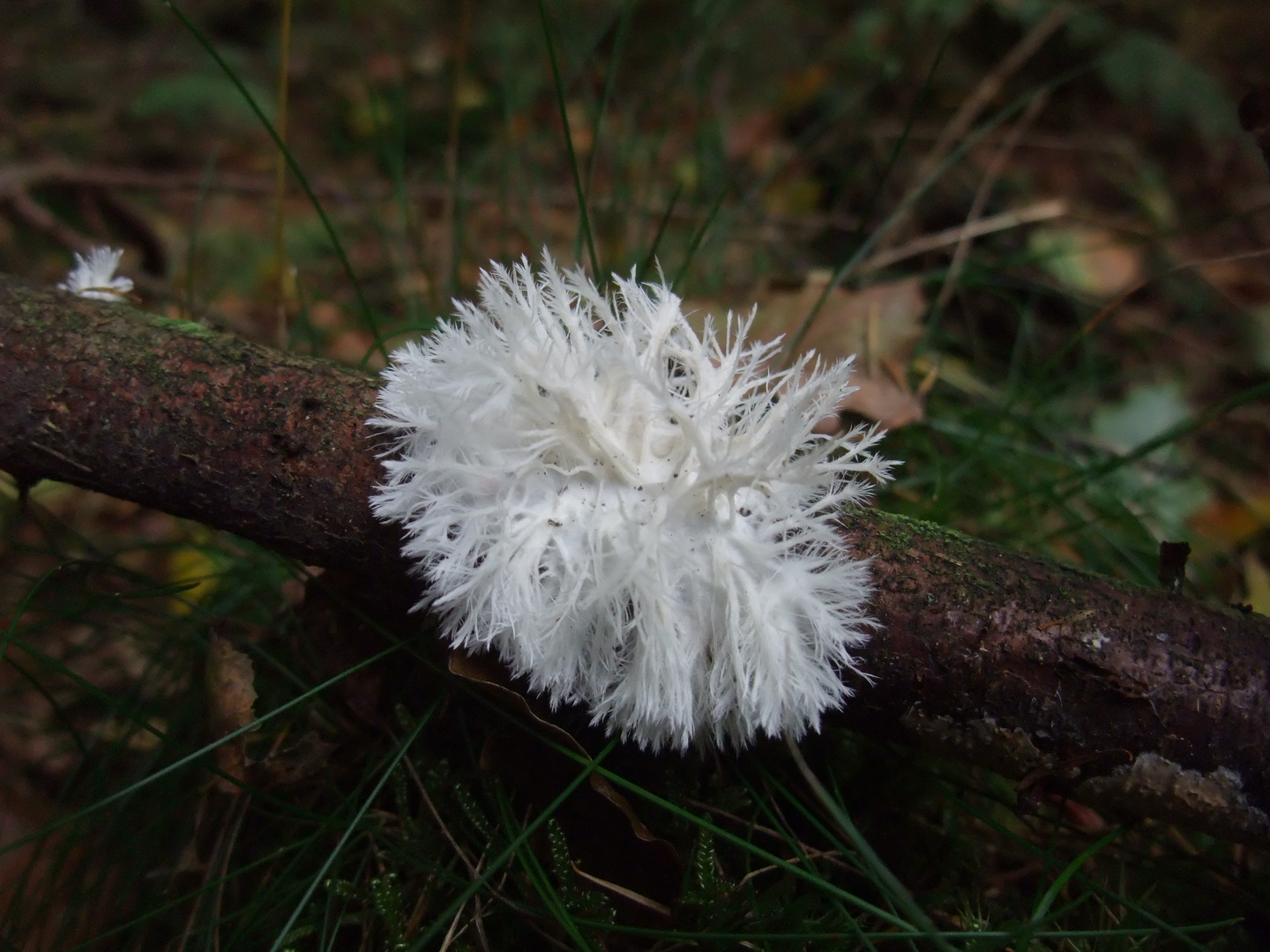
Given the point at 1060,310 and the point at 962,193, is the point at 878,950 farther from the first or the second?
the point at 962,193

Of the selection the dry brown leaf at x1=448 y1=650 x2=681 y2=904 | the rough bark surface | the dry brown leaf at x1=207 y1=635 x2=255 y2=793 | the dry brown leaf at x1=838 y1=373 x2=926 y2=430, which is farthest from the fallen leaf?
the dry brown leaf at x1=207 y1=635 x2=255 y2=793

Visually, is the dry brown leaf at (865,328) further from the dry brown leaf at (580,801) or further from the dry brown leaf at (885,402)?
the dry brown leaf at (580,801)

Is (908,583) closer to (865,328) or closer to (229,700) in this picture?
(865,328)

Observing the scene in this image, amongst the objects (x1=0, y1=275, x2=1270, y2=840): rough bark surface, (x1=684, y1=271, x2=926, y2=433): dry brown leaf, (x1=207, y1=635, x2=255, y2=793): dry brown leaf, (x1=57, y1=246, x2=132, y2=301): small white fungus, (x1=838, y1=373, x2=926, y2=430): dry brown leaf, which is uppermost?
(x1=684, y1=271, x2=926, y2=433): dry brown leaf

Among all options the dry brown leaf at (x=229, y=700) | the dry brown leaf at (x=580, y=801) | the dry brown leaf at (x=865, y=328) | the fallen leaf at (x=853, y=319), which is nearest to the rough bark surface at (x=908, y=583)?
the dry brown leaf at (x=580, y=801)

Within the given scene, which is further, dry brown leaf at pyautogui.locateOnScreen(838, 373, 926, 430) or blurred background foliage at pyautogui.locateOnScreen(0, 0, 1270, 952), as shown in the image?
dry brown leaf at pyautogui.locateOnScreen(838, 373, 926, 430)

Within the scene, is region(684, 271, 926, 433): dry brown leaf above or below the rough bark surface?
above

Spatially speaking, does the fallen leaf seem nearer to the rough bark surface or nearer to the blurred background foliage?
the blurred background foliage

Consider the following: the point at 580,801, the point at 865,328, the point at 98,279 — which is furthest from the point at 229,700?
the point at 865,328
